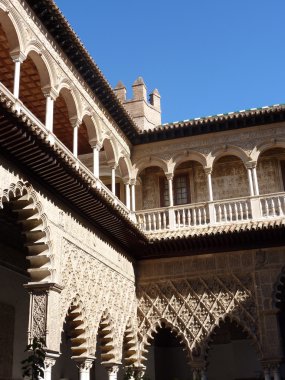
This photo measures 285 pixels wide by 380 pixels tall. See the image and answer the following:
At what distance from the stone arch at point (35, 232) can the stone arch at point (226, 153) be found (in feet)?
21.9

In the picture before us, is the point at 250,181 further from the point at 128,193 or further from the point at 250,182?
the point at 128,193

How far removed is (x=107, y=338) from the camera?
12.0m

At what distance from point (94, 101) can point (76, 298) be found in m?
4.69

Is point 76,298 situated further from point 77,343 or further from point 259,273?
point 259,273

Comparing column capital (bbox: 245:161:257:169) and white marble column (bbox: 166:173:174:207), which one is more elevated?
column capital (bbox: 245:161:257:169)

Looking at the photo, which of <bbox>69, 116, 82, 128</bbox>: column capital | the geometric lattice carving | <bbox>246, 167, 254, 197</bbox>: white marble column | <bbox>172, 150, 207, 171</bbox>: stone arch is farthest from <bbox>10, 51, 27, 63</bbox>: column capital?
<bbox>246, 167, 254, 197</bbox>: white marble column

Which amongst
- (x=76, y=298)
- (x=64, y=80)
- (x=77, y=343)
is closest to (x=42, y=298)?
(x=76, y=298)

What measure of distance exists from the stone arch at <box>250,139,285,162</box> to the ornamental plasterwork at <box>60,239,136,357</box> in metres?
4.39

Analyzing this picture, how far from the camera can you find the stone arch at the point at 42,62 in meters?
10.1

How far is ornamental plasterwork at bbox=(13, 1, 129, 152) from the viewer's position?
9.84 metres

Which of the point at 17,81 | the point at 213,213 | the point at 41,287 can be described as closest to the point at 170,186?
the point at 213,213

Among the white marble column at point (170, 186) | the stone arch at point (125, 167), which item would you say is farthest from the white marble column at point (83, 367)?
the stone arch at point (125, 167)

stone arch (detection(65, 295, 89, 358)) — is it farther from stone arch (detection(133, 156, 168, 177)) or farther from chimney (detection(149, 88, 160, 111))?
chimney (detection(149, 88, 160, 111))

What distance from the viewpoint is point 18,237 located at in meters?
11.7
